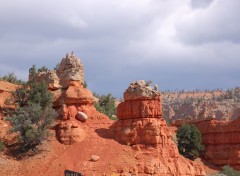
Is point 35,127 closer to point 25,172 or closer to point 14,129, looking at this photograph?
point 14,129

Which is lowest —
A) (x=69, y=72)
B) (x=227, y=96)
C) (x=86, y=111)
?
(x=86, y=111)

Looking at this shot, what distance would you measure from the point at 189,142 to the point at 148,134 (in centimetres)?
1904

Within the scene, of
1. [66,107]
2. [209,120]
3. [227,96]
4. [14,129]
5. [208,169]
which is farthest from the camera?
[227,96]

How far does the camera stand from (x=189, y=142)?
5447 centimetres

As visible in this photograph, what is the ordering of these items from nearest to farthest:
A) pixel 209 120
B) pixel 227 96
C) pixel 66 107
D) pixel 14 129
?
pixel 14 129
pixel 66 107
pixel 209 120
pixel 227 96

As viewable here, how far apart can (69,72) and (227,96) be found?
7311 centimetres

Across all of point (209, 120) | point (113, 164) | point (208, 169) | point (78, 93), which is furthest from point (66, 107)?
point (209, 120)

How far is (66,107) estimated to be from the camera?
39188mm

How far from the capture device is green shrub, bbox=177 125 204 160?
54.3m

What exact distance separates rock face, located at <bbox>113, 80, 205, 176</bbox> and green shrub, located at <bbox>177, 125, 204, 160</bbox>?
1653cm

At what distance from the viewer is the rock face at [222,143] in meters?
54.5

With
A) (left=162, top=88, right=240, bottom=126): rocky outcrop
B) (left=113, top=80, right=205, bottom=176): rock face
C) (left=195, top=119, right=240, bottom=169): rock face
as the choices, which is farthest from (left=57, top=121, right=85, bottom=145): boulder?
(left=162, top=88, right=240, bottom=126): rocky outcrop

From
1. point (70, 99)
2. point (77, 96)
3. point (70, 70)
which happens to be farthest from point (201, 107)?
point (70, 99)

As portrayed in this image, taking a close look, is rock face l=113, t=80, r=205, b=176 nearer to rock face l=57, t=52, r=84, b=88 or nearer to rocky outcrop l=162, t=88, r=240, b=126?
rock face l=57, t=52, r=84, b=88
